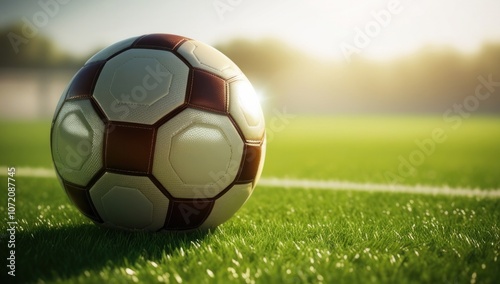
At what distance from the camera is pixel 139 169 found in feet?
9.83

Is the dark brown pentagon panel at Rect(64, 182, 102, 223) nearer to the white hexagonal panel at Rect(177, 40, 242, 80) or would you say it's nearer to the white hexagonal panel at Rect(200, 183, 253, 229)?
the white hexagonal panel at Rect(200, 183, 253, 229)

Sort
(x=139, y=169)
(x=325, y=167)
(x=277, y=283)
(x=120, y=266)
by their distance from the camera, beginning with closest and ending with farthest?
1. (x=277, y=283)
2. (x=120, y=266)
3. (x=139, y=169)
4. (x=325, y=167)

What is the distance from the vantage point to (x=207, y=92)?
313cm

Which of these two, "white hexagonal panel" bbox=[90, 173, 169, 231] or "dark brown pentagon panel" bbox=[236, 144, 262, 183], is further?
"dark brown pentagon panel" bbox=[236, 144, 262, 183]

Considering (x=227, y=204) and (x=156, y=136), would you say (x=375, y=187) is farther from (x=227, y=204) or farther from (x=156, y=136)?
(x=156, y=136)

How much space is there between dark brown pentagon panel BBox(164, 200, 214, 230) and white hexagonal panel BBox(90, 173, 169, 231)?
0.06 meters

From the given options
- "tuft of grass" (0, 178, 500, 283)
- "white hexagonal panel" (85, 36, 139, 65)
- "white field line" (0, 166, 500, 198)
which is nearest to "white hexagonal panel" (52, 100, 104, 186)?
"white hexagonal panel" (85, 36, 139, 65)

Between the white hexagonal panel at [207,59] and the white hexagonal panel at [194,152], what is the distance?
404mm

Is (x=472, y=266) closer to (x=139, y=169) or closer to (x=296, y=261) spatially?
(x=296, y=261)

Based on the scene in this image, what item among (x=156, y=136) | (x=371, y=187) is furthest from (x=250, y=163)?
(x=371, y=187)

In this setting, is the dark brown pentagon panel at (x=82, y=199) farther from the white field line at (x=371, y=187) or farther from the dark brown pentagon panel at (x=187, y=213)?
the white field line at (x=371, y=187)

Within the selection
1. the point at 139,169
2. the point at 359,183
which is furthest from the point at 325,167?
the point at 139,169

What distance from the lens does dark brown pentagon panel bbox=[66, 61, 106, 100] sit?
3.19m

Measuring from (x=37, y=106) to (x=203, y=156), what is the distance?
5343 centimetres
